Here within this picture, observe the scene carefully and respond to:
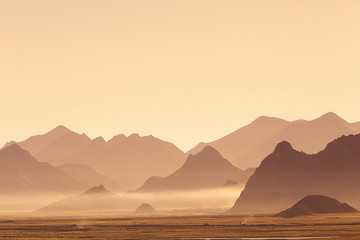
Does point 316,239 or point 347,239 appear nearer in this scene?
point 347,239

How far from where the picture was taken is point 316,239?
199625 mm

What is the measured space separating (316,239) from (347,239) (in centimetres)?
1545

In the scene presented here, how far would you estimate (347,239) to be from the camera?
7288 inches
